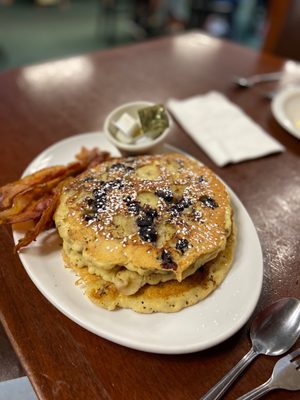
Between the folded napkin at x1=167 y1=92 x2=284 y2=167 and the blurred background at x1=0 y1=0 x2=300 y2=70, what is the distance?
8.43 feet

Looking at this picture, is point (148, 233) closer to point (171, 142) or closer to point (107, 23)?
point (171, 142)

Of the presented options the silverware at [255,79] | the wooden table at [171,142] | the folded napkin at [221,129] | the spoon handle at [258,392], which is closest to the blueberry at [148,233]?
the wooden table at [171,142]

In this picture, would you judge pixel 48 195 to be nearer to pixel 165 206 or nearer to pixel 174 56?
pixel 165 206

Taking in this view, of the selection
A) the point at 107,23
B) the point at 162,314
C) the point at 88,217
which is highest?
the point at 88,217

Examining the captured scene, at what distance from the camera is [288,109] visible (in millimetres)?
1621

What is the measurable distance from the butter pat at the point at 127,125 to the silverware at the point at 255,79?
0.78 m

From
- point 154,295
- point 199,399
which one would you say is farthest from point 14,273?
point 199,399

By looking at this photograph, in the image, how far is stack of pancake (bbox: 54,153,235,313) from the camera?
825mm

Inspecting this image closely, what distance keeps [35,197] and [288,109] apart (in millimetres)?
1141

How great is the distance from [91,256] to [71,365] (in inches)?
8.9

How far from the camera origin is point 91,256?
830 mm

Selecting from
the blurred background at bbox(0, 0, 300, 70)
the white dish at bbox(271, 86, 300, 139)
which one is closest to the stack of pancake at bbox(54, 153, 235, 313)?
the white dish at bbox(271, 86, 300, 139)

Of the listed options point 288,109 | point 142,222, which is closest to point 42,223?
point 142,222

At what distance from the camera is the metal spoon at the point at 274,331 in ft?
2.68
